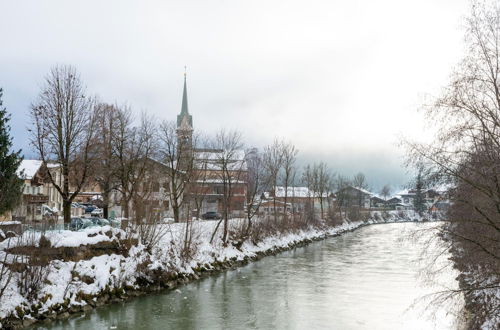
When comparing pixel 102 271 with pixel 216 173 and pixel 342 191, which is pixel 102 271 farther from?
pixel 342 191

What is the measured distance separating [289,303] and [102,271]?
967 cm

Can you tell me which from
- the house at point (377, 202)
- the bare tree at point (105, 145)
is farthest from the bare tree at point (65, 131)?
the house at point (377, 202)

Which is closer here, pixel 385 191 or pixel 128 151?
pixel 128 151

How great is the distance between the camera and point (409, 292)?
23.8 metres

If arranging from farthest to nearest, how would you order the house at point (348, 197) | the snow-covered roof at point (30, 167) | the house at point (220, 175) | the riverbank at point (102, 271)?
the house at point (348, 197)
the snow-covered roof at point (30, 167)
the house at point (220, 175)
the riverbank at point (102, 271)

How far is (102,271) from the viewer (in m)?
21.6

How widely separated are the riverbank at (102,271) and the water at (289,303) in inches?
35.4

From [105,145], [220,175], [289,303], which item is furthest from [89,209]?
[289,303]

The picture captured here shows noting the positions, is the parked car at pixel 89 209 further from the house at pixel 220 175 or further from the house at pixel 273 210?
A: the house at pixel 273 210

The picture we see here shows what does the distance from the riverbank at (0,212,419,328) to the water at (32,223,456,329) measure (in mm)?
899

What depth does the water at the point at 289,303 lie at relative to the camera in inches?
682

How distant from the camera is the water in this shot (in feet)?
56.9

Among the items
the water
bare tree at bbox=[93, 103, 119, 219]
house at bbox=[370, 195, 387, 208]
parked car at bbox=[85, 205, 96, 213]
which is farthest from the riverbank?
house at bbox=[370, 195, 387, 208]

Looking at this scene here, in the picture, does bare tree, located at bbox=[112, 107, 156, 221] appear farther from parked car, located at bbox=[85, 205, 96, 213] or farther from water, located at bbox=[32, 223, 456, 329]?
parked car, located at bbox=[85, 205, 96, 213]
